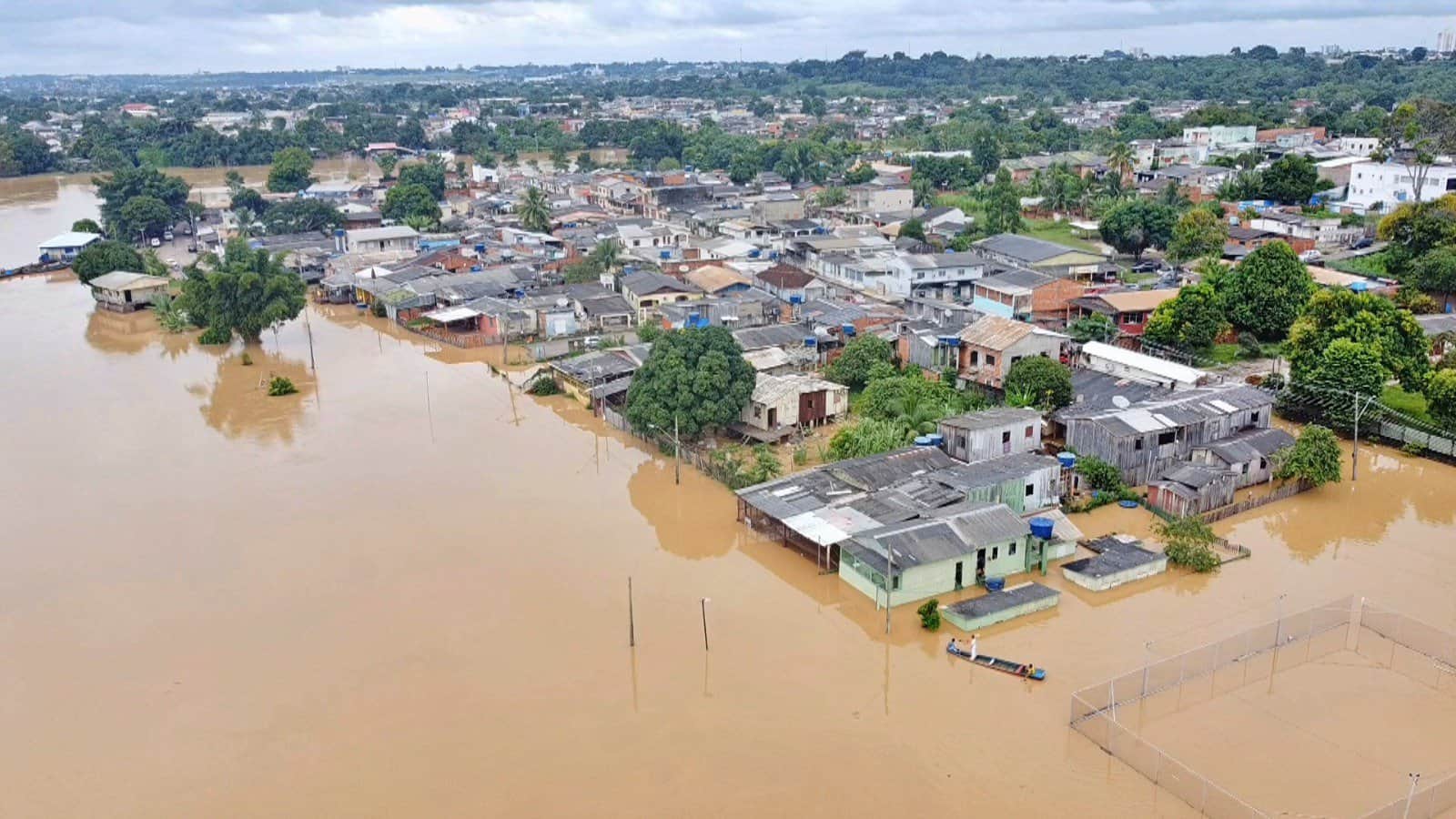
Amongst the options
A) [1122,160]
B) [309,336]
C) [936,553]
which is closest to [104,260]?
[309,336]

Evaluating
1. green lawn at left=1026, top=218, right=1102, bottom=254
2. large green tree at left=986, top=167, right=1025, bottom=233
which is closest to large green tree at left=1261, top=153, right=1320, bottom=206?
green lawn at left=1026, top=218, right=1102, bottom=254

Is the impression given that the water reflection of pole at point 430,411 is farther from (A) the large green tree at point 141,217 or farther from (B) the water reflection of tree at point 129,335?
(A) the large green tree at point 141,217

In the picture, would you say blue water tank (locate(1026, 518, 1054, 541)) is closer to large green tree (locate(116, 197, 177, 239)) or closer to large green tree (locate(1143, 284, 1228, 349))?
large green tree (locate(1143, 284, 1228, 349))

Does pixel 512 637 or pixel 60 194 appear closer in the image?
pixel 512 637

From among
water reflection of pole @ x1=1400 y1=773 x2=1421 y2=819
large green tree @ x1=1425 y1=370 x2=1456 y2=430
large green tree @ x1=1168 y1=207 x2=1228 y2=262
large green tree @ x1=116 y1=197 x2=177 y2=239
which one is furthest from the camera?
large green tree @ x1=116 y1=197 x2=177 y2=239

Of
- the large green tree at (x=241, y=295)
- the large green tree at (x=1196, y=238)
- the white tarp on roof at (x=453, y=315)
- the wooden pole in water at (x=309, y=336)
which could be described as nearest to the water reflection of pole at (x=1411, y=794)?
the white tarp on roof at (x=453, y=315)

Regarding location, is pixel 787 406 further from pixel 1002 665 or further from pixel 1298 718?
pixel 1298 718
